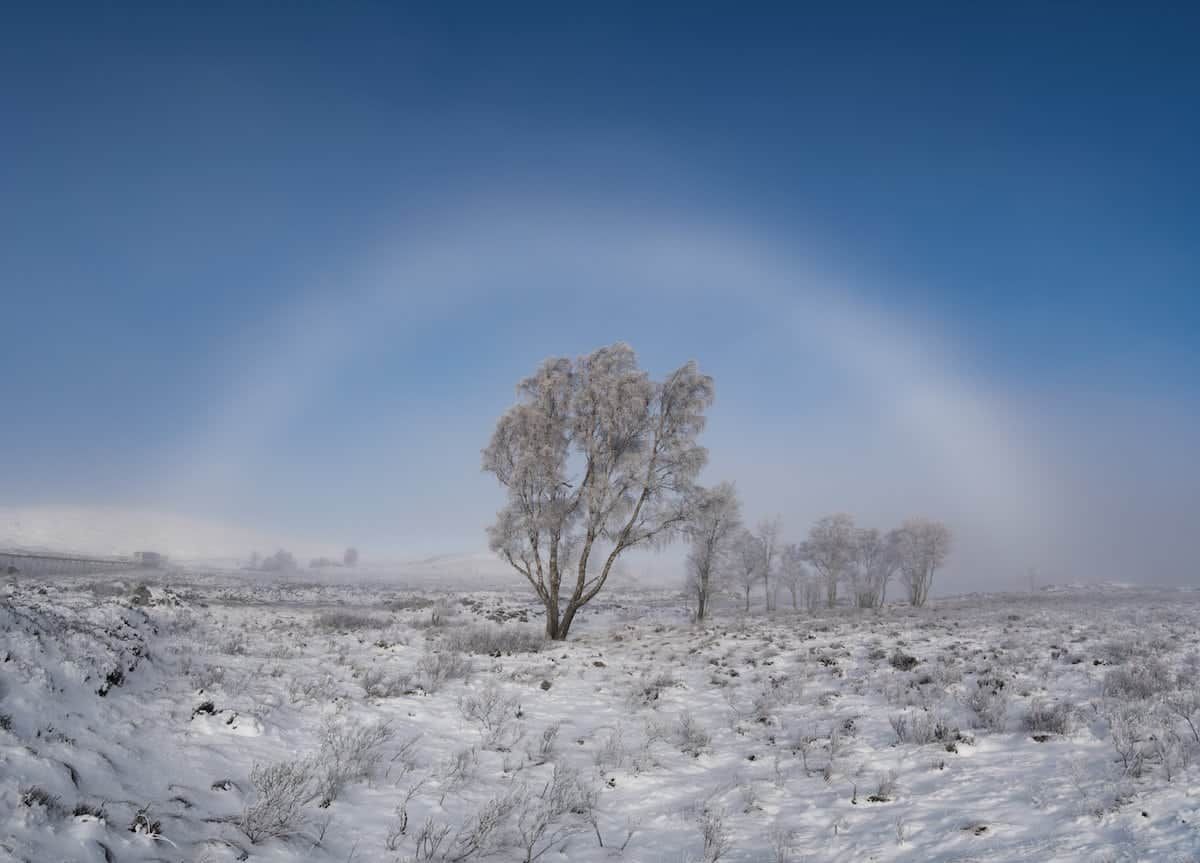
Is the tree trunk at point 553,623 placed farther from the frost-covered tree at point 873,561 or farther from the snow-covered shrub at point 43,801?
the frost-covered tree at point 873,561

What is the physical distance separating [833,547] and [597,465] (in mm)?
49835

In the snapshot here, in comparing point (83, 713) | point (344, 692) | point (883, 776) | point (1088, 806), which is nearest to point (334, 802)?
point (83, 713)

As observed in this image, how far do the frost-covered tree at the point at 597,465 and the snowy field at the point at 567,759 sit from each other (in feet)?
29.0

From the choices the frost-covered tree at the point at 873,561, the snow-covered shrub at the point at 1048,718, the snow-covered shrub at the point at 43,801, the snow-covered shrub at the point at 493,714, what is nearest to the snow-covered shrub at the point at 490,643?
the snow-covered shrub at the point at 493,714

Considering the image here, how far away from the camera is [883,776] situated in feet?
20.7

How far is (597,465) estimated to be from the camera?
20.7 metres

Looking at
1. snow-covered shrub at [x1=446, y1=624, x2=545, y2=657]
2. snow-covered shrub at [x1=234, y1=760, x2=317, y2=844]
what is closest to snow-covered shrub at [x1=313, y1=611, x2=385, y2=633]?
snow-covered shrub at [x1=446, y1=624, x2=545, y2=657]

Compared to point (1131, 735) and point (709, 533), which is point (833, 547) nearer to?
point (709, 533)

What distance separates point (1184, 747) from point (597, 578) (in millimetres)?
16644

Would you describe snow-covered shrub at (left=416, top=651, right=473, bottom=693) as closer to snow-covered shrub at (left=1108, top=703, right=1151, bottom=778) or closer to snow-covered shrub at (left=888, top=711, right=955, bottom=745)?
snow-covered shrub at (left=888, top=711, right=955, bottom=745)

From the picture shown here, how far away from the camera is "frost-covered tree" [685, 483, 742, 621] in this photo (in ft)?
68.7

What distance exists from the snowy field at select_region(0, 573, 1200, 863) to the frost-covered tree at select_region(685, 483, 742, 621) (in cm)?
932

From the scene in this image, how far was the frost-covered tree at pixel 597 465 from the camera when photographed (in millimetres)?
20297

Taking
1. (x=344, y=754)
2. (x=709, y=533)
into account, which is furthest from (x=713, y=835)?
(x=709, y=533)
